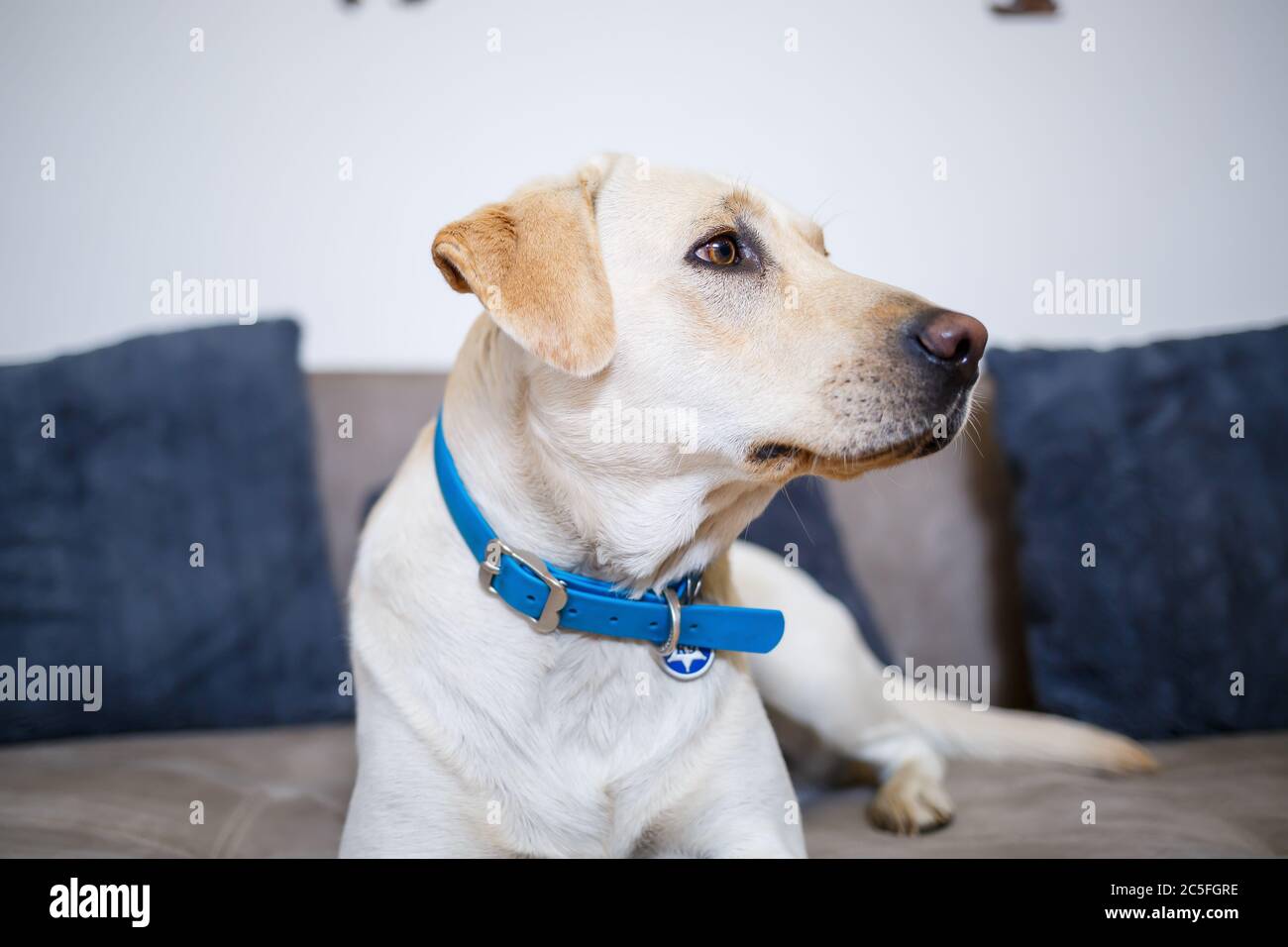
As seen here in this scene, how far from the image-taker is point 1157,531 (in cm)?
246

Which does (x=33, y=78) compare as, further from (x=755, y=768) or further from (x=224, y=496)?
(x=755, y=768)

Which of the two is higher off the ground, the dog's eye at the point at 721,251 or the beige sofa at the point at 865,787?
the dog's eye at the point at 721,251

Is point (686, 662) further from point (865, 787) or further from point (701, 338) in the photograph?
point (865, 787)

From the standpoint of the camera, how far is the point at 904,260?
3.16 m

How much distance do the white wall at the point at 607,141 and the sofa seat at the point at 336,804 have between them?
1.29 metres

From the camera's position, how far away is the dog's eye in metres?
1.42

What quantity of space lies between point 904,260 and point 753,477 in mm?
2058

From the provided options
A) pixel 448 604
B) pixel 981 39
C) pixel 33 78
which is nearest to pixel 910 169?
pixel 981 39

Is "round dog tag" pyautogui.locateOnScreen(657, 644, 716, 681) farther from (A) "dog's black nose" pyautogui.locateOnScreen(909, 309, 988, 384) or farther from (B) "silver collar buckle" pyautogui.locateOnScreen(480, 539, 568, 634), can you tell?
(A) "dog's black nose" pyautogui.locateOnScreen(909, 309, 988, 384)

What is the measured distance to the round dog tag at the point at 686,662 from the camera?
1.46 m

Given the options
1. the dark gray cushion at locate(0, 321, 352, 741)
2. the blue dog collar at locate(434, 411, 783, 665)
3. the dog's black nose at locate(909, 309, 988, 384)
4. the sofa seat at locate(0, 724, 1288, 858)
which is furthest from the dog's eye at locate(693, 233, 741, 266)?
the dark gray cushion at locate(0, 321, 352, 741)

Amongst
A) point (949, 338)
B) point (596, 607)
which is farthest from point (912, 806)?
point (949, 338)

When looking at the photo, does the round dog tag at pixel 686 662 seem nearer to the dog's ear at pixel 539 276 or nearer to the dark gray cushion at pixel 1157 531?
the dog's ear at pixel 539 276

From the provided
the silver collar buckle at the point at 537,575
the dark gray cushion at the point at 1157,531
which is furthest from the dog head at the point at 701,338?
the dark gray cushion at the point at 1157,531
